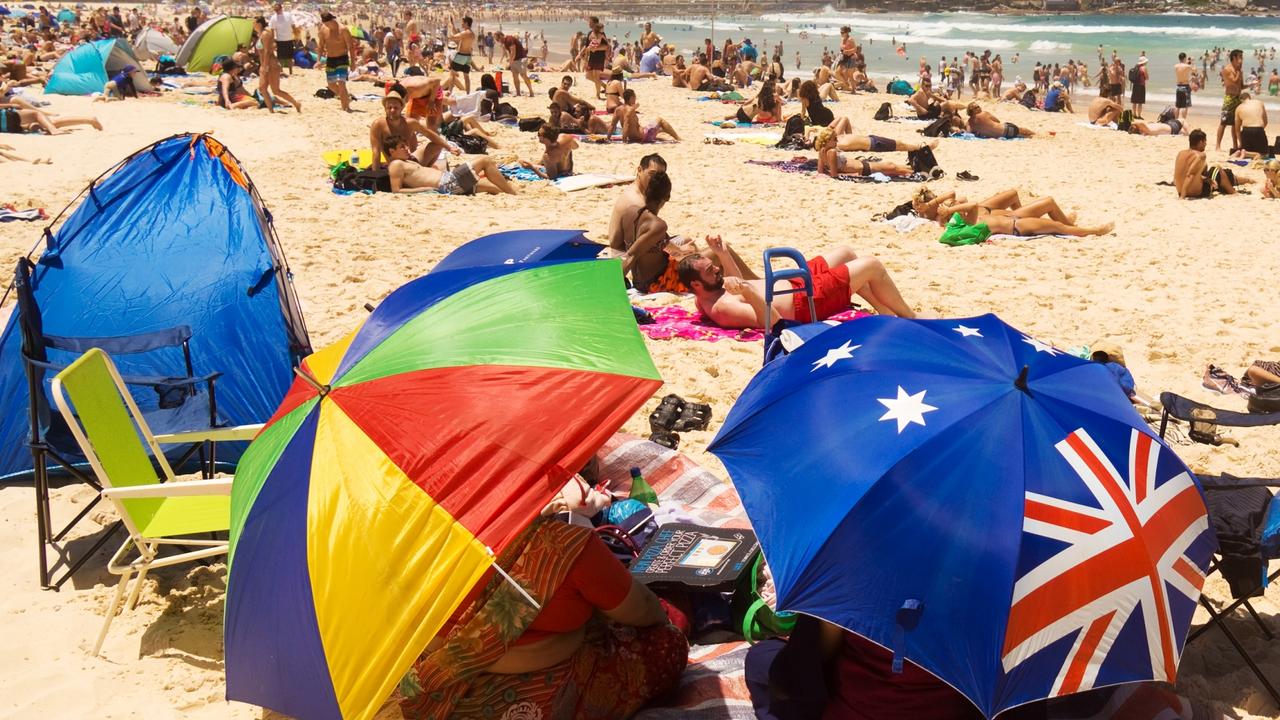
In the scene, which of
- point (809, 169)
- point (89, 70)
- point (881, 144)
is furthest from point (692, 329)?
point (89, 70)

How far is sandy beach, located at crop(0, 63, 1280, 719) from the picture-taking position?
3.15 m

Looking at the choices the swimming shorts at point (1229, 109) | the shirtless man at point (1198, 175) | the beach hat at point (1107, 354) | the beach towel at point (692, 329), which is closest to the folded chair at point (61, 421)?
Answer: the beach towel at point (692, 329)

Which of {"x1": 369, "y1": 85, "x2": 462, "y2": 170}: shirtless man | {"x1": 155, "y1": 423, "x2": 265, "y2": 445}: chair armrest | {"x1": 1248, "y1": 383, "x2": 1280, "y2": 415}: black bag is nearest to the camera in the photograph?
{"x1": 155, "y1": 423, "x2": 265, "y2": 445}: chair armrest

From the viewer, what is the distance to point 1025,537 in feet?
6.95

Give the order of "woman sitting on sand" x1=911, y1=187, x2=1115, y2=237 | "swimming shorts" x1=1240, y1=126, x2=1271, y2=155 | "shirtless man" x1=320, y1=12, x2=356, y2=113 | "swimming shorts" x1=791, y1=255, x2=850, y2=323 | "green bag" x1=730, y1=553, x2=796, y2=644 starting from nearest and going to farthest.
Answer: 1. "green bag" x1=730, y1=553, x2=796, y2=644
2. "swimming shorts" x1=791, y1=255, x2=850, y2=323
3. "woman sitting on sand" x1=911, y1=187, x2=1115, y2=237
4. "swimming shorts" x1=1240, y1=126, x2=1271, y2=155
5. "shirtless man" x1=320, y1=12, x2=356, y2=113

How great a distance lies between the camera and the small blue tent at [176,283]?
461 centimetres

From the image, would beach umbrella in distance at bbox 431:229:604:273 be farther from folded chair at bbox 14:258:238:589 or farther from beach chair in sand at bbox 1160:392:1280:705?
beach chair in sand at bbox 1160:392:1280:705

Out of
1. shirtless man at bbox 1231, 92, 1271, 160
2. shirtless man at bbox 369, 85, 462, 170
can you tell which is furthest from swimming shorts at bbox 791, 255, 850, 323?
shirtless man at bbox 1231, 92, 1271, 160

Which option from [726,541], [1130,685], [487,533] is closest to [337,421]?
[487,533]

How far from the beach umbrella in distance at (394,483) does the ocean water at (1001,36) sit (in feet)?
81.7

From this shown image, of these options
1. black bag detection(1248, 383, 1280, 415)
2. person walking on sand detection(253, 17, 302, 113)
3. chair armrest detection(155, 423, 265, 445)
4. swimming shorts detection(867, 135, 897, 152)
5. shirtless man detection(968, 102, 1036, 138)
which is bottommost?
black bag detection(1248, 383, 1280, 415)

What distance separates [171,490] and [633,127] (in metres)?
10.6

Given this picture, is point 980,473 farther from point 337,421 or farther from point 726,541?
point 337,421

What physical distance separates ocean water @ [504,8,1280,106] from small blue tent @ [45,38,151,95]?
67.6 feet
